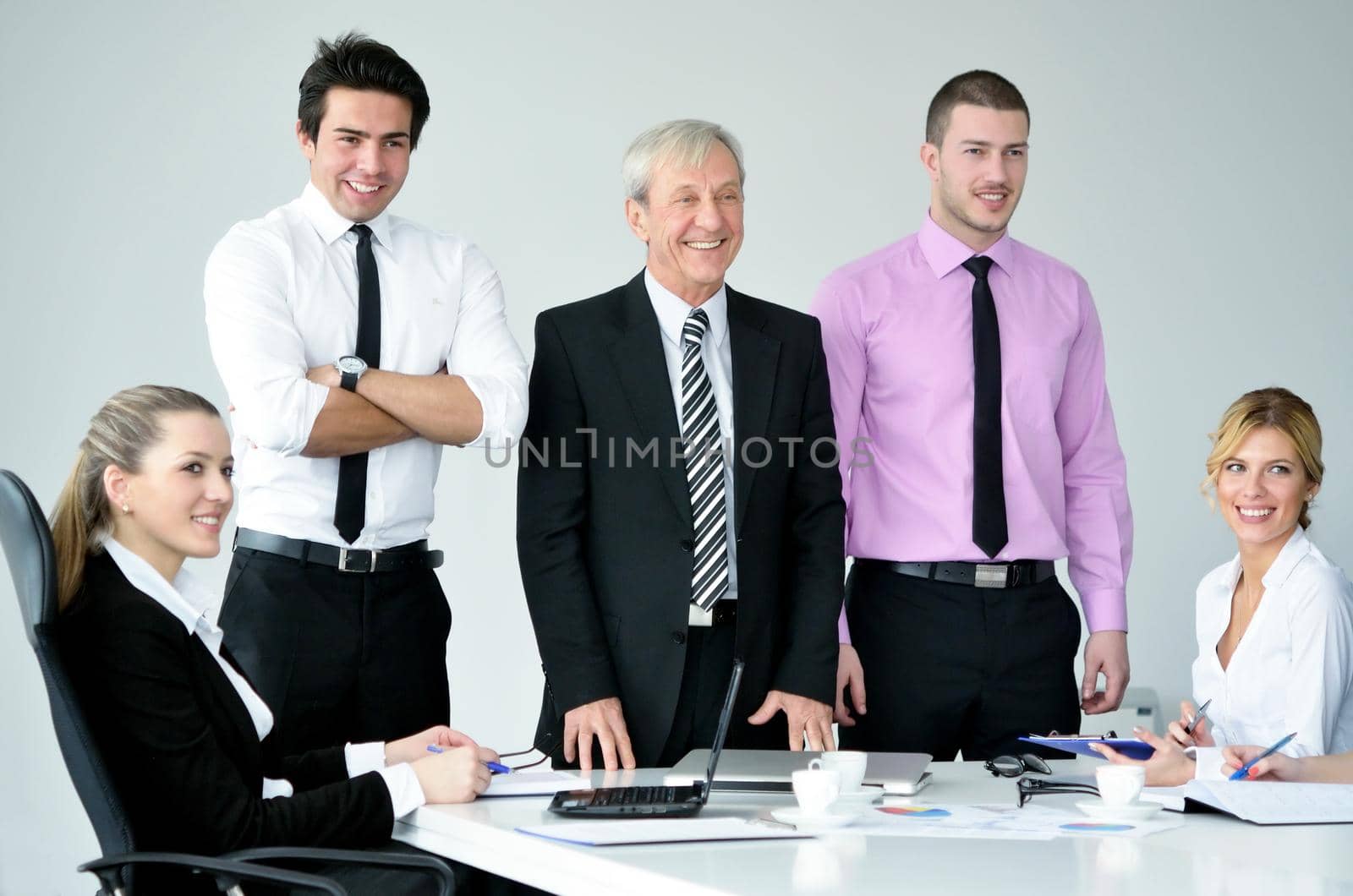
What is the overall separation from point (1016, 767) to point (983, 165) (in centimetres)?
150

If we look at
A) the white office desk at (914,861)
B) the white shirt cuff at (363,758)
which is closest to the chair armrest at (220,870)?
the white office desk at (914,861)

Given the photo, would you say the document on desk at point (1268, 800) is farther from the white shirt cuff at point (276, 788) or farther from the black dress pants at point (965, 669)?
the white shirt cuff at point (276, 788)

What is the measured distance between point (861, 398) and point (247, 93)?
8.84 feet

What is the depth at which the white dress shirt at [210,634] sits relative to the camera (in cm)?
219

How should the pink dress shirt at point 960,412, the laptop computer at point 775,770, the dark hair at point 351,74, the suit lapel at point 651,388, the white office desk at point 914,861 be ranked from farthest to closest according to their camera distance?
the pink dress shirt at point 960,412, the dark hair at point 351,74, the suit lapel at point 651,388, the laptop computer at point 775,770, the white office desk at point 914,861

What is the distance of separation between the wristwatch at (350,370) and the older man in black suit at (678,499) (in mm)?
379

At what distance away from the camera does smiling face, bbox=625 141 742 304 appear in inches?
115

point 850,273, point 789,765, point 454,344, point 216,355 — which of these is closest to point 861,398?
point 850,273

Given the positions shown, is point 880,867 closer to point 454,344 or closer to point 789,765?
point 789,765

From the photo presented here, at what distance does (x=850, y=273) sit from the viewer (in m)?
3.48

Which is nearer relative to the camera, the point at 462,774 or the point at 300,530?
the point at 462,774

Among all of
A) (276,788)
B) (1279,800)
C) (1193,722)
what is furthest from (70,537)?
(1193,722)

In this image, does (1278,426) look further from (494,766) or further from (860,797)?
(494,766)

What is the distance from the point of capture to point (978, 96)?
3.37 m
